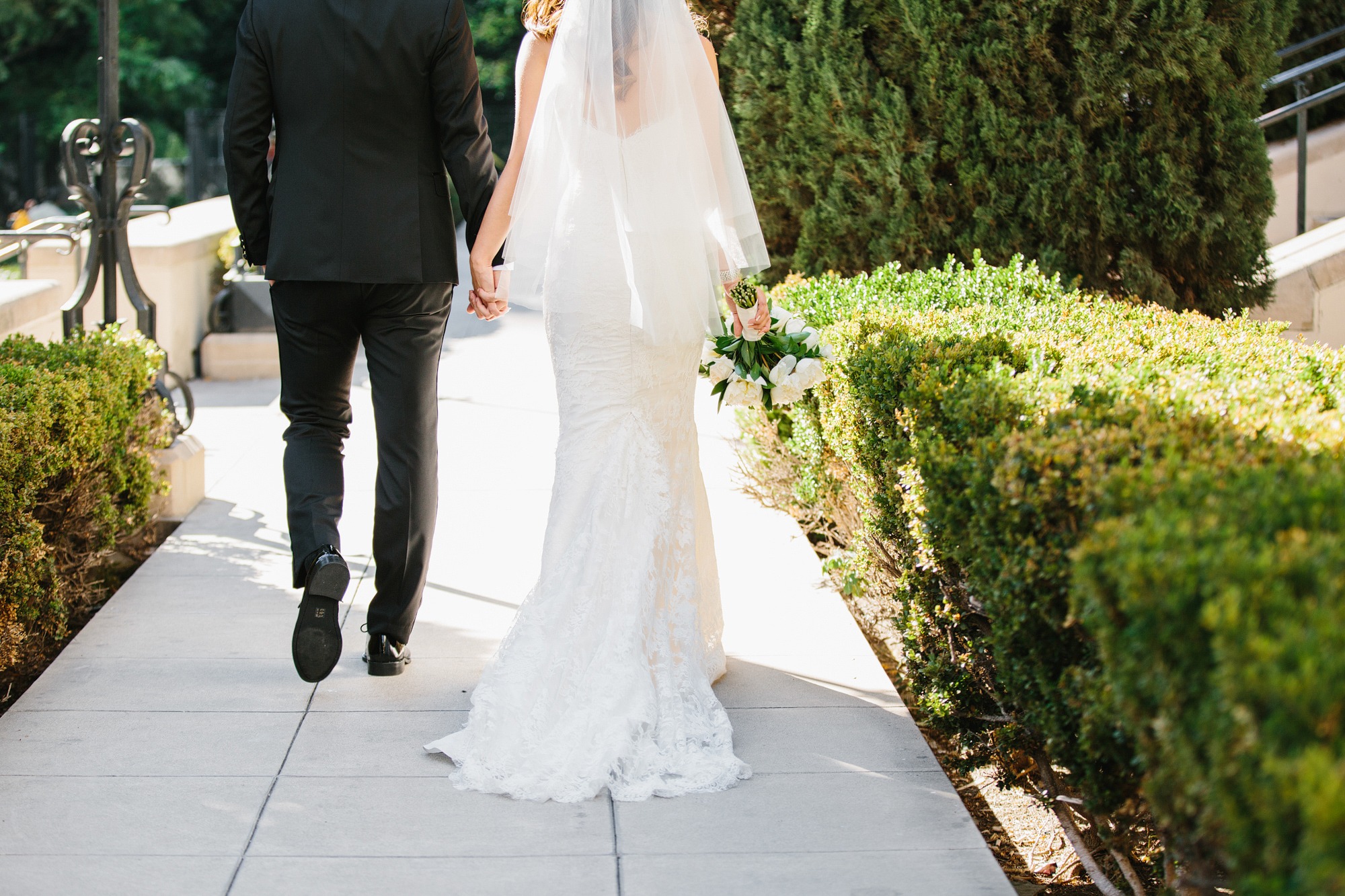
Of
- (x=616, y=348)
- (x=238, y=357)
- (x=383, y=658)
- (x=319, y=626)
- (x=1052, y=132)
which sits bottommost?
(x=383, y=658)

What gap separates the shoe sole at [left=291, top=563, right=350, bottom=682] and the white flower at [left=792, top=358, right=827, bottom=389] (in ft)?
5.48

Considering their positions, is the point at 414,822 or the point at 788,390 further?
the point at 788,390

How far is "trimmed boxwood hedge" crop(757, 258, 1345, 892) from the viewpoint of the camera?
2.44 metres

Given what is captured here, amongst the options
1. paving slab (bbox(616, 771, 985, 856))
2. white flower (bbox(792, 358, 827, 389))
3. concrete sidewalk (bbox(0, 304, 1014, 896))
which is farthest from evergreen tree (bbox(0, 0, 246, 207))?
paving slab (bbox(616, 771, 985, 856))

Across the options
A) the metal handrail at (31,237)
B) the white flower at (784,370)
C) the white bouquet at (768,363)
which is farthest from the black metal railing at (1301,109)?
the metal handrail at (31,237)

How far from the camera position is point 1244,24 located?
563cm

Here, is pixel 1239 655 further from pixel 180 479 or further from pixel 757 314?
pixel 180 479

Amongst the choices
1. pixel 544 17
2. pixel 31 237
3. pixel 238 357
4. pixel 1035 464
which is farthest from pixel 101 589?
pixel 238 357

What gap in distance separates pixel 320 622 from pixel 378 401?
0.73 meters

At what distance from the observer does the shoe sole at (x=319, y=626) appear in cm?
351

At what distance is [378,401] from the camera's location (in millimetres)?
3811

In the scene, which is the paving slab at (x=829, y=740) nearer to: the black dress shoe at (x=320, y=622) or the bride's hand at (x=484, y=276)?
the black dress shoe at (x=320, y=622)

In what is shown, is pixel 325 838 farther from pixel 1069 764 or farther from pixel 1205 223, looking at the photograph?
pixel 1205 223

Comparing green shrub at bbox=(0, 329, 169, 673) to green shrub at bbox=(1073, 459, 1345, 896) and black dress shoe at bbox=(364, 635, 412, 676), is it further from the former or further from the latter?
green shrub at bbox=(1073, 459, 1345, 896)
